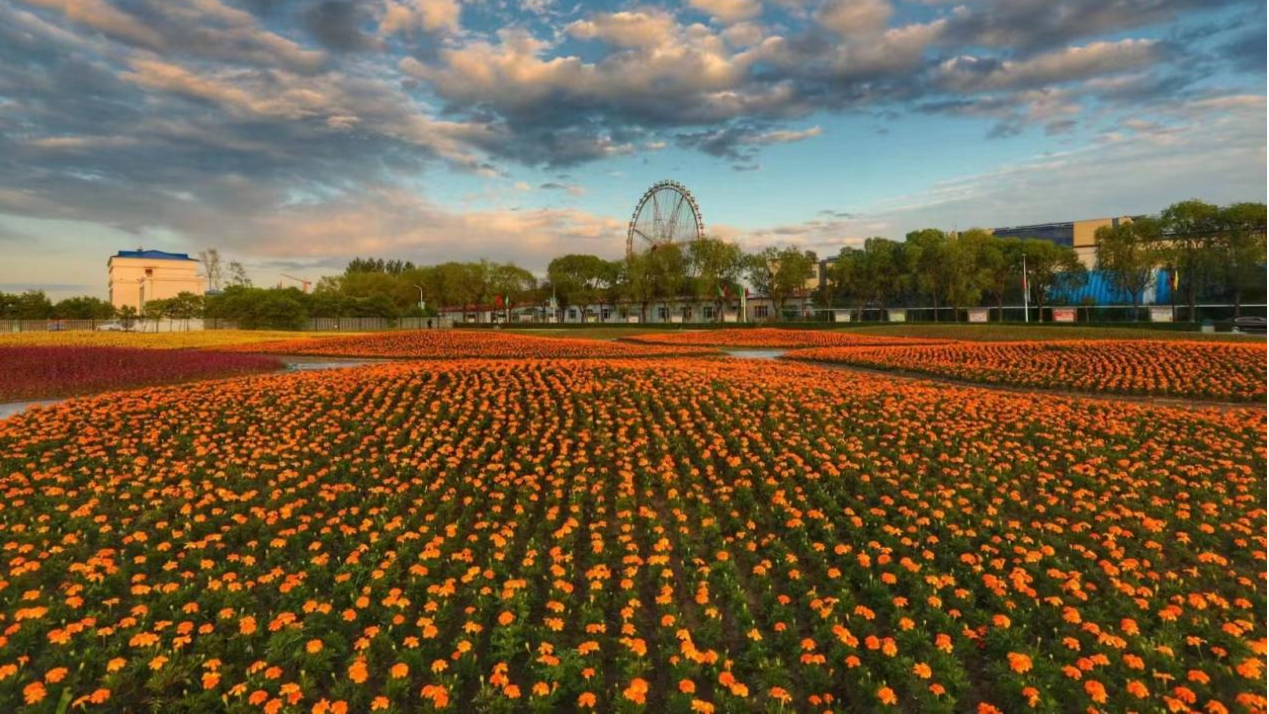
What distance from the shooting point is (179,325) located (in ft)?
261

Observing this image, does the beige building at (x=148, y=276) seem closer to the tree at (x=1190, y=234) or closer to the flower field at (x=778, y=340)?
the flower field at (x=778, y=340)

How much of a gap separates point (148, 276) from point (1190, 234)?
523 ft

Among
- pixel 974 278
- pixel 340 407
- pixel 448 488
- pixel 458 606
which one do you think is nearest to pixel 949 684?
pixel 458 606

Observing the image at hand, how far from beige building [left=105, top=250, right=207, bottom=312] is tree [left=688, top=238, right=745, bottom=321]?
103 m

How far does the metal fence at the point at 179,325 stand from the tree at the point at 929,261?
56.2 meters

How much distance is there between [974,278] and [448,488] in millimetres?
67734

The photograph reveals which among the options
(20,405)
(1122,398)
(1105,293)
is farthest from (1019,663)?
(1105,293)

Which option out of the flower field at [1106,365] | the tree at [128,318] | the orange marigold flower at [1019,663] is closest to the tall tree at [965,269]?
the flower field at [1106,365]

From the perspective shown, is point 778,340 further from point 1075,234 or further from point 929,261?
point 1075,234

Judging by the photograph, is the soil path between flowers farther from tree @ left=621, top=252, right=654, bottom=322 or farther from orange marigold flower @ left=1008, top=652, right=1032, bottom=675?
tree @ left=621, top=252, right=654, bottom=322

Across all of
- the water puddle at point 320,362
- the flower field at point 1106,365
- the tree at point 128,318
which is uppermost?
the tree at point 128,318

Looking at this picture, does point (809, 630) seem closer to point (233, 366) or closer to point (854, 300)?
point (233, 366)

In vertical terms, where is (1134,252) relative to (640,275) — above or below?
below

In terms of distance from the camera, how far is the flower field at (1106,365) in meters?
15.9
